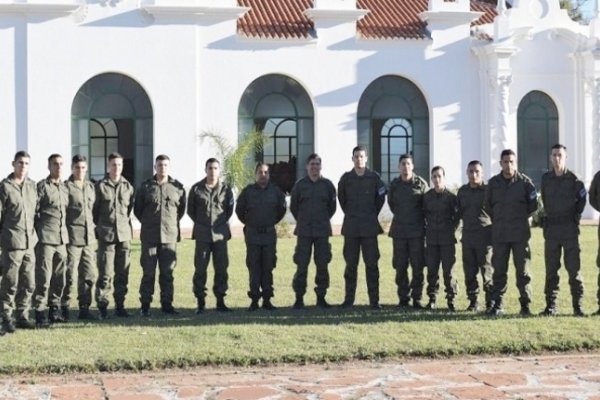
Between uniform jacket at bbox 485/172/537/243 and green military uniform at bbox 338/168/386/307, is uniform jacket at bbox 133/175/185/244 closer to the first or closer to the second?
green military uniform at bbox 338/168/386/307

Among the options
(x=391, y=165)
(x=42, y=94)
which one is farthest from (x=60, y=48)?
(x=391, y=165)

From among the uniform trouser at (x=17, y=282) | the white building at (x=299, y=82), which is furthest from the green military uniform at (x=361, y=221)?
the white building at (x=299, y=82)

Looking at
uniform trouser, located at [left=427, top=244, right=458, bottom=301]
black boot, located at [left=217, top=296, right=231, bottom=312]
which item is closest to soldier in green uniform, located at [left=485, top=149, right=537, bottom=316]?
uniform trouser, located at [left=427, top=244, right=458, bottom=301]

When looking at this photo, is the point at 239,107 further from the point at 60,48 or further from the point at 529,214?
the point at 529,214

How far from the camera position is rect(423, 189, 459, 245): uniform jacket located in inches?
435

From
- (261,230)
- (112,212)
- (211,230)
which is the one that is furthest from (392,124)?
(112,212)

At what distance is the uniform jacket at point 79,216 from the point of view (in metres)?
10.4

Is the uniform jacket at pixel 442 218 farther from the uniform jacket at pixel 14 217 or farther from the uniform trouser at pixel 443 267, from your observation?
the uniform jacket at pixel 14 217

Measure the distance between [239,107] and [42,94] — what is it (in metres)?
5.10

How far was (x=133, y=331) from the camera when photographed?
9.37 meters

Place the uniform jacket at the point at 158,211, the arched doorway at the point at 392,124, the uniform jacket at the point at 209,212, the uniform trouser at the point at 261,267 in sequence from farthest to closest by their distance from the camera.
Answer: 1. the arched doorway at the point at 392,124
2. the uniform trouser at the point at 261,267
3. the uniform jacket at the point at 209,212
4. the uniform jacket at the point at 158,211

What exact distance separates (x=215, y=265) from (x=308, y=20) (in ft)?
49.7

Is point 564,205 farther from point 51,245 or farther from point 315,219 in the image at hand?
point 51,245

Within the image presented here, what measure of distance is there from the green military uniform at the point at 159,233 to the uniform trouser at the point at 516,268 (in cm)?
379
